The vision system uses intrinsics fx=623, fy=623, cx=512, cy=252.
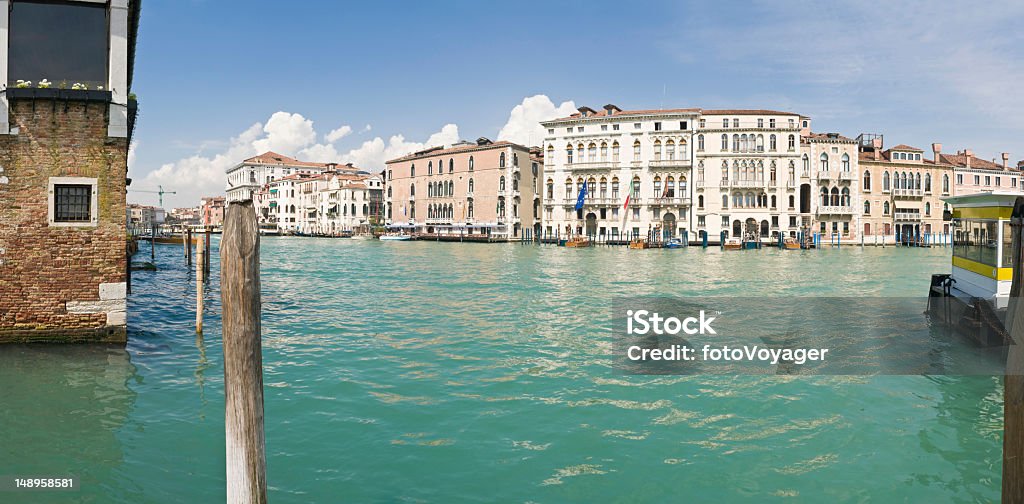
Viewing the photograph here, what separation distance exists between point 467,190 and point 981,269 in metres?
53.5

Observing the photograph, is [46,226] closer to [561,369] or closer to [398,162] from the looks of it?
[561,369]

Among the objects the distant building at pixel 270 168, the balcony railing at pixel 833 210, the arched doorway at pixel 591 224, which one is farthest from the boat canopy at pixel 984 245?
the distant building at pixel 270 168

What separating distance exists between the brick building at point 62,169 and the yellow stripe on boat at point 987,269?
454 inches

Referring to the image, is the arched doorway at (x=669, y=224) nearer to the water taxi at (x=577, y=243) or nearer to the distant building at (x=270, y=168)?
the water taxi at (x=577, y=243)

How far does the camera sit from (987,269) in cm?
905

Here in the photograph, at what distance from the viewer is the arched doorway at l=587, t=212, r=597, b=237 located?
53.1 m

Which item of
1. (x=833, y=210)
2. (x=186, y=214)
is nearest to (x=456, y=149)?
(x=833, y=210)

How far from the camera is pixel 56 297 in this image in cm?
801


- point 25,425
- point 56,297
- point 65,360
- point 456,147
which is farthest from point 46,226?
point 456,147

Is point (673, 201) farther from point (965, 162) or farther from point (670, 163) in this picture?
point (965, 162)

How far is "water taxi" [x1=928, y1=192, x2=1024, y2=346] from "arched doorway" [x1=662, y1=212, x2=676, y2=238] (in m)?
39.7

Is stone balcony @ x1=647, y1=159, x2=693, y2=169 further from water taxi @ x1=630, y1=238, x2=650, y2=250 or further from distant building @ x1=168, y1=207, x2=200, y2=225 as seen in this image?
distant building @ x1=168, y1=207, x2=200, y2=225

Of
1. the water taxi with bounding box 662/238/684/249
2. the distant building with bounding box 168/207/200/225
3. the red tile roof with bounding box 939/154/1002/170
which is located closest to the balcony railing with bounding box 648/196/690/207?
the water taxi with bounding box 662/238/684/249

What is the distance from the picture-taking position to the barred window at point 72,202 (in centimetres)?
798
